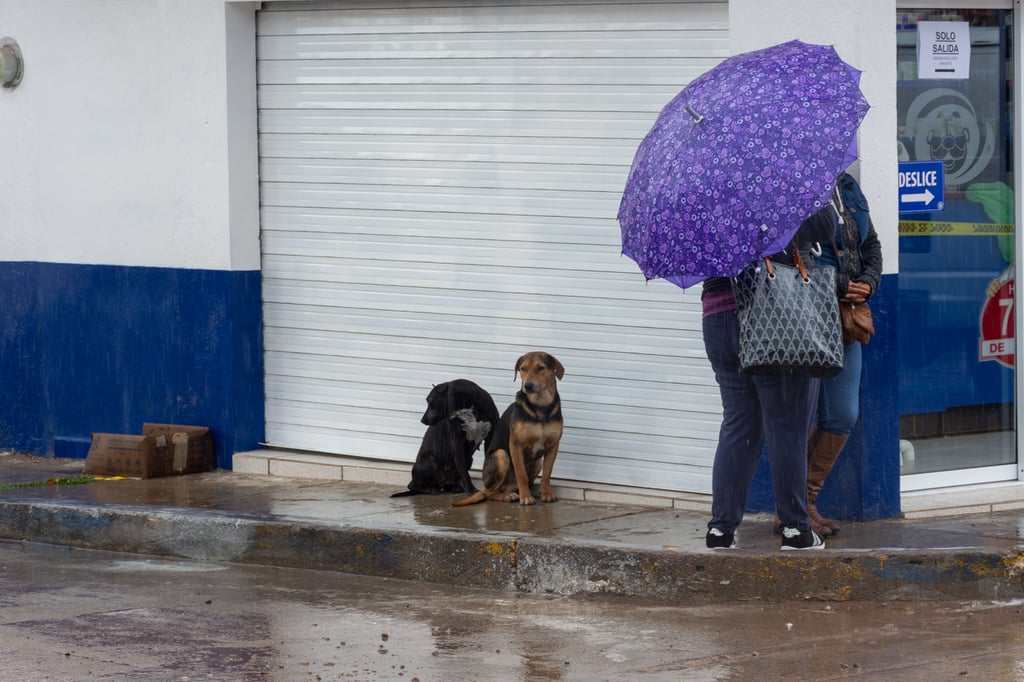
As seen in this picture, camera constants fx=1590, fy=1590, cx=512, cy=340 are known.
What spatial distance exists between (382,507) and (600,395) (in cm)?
139

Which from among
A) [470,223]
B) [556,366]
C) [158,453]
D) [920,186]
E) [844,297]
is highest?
[920,186]

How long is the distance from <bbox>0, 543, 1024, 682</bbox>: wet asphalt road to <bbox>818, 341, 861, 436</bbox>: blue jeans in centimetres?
90

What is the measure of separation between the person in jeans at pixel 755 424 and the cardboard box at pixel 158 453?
13.7ft

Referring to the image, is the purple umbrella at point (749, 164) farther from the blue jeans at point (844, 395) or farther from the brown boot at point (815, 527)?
the brown boot at point (815, 527)

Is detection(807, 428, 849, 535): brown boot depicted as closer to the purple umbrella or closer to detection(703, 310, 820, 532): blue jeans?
detection(703, 310, 820, 532): blue jeans

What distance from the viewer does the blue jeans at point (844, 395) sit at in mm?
7520

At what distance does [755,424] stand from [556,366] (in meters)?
1.65

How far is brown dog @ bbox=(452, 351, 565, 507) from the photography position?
28.3 feet

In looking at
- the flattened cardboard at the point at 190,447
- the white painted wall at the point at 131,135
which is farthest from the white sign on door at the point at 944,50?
the flattened cardboard at the point at 190,447

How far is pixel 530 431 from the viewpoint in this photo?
865cm

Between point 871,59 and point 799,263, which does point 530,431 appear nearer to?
point 799,263

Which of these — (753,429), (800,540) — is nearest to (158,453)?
(753,429)

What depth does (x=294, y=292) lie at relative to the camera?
33.9ft

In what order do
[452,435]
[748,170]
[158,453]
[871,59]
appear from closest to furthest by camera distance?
[748,170], [871,59], [452,435], [158,453]
